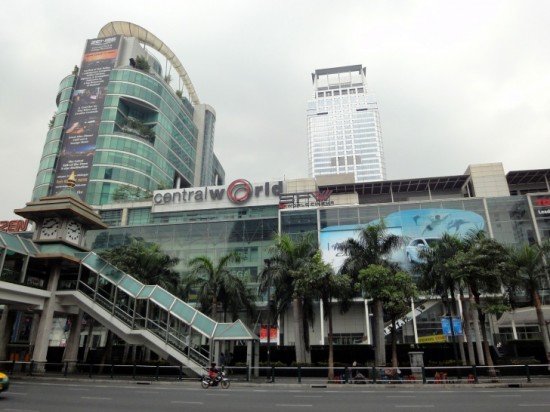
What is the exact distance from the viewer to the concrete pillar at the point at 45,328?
89.0 feet

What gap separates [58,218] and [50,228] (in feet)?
3.22

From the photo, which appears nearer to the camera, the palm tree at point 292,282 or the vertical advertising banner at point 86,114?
the palm tree at point 292,282

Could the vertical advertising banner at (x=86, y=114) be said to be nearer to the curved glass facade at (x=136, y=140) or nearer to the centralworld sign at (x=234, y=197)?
the curved glass facade at (x=136, y=140)

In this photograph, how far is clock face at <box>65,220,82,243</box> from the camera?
30.0m

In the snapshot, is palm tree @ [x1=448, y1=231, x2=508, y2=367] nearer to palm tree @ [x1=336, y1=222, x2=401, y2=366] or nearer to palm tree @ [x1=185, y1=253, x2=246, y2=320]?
palm tree @ [x1=336, y1=222, x2=401, y2=366]

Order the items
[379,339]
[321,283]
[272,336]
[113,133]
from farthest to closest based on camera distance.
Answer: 1. [113,133]
2. [272,336]
3. [379,339]
4. [321,283]

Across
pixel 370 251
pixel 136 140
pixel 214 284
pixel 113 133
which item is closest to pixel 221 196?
pixel 214 284

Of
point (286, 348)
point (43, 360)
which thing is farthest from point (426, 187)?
point (43, 360)

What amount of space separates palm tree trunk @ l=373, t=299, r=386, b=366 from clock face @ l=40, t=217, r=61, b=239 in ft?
83.2

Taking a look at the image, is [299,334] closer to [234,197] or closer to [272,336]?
[272,336]

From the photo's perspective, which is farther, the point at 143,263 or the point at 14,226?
the point at 14,226

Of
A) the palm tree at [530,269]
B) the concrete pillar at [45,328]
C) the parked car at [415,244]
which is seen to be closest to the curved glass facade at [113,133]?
the concrete pillar at [45,328]

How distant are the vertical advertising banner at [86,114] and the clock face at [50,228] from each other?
45692 mm

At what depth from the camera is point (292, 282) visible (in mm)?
31375
